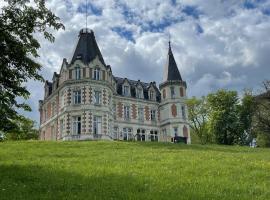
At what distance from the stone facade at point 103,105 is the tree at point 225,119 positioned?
27.5 feet

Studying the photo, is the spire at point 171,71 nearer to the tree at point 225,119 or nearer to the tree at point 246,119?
the tree at point 225,119

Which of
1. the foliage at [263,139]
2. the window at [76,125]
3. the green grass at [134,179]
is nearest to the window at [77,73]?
the window at [76,125]

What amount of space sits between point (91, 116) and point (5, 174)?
1548 inches

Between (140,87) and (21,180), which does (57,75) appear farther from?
(21,180)

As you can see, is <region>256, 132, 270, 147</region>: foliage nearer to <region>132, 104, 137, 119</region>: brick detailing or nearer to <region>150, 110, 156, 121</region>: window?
<region>150, 110, 156, 121</region>: window

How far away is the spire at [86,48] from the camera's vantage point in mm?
61562

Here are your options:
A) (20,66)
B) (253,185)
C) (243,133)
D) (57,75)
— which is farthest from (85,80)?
(253,185)

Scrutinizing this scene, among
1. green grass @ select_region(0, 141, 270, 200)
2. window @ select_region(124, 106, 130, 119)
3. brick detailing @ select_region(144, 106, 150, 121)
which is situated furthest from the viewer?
brick detailing @ select_region(144, 106, 150, 121)

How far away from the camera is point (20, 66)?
19.7 meters

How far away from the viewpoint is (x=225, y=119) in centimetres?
7506

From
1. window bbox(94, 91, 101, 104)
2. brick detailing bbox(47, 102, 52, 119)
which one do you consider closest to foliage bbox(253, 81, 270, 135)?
window bbox(94, 91, 101, 104)

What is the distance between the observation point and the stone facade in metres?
58.2

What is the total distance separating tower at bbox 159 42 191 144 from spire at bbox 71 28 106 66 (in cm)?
1435

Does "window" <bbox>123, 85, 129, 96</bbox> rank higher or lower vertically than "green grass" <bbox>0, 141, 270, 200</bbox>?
higher
